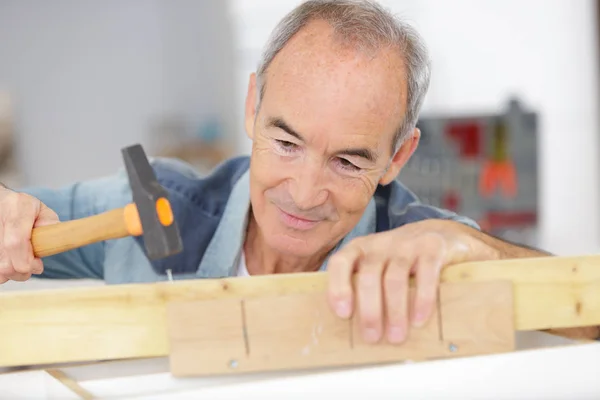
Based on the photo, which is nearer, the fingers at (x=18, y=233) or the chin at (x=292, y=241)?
the fingers at (x=18, y=233)

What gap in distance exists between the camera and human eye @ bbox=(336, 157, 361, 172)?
4.55 feet

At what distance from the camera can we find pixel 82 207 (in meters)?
1.76

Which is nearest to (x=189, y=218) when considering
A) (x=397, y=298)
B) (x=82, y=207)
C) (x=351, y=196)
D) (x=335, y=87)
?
(x=82, y=207)

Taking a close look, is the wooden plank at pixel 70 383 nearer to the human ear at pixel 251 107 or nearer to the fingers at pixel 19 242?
the fingers at pixel 19 242

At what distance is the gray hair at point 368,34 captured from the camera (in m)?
1.37

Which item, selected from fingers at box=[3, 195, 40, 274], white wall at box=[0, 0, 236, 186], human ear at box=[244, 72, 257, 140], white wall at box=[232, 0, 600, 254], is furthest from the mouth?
white wall at box=[0, 0, 236, 186]

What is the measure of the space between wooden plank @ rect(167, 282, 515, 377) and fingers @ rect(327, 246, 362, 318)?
2cm

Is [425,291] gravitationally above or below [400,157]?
below

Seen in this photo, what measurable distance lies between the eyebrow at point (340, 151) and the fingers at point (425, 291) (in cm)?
36

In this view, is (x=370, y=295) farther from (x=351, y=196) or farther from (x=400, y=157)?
(x=400, y=157)

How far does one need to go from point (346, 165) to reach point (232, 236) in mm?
390

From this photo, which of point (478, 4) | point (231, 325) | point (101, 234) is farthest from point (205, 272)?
point (478, 4)

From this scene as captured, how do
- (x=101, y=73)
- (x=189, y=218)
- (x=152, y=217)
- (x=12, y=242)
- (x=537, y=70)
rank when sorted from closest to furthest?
(x=152, y=217)
(x=12, y=242)
(x=189, y=218)
(x=537, y=70)
(x=101, y=73)

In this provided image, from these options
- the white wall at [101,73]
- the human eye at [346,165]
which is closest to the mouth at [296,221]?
the human eye at [346,165]
